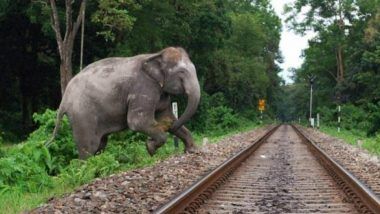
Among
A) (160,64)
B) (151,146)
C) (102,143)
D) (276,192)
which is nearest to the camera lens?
(276,192)

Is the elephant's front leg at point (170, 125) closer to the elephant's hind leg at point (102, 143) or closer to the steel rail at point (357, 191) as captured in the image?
the elephant's hind leg at point (102, 143)

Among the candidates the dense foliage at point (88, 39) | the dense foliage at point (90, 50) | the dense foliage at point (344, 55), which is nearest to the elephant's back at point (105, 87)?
the dense foliage at point (90, 50)

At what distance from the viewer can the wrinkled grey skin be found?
12.5 m

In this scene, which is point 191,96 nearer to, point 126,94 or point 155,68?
point 155,68

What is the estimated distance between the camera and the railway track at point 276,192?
704 cm

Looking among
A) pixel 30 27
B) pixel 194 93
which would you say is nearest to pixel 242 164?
pixel 194 93

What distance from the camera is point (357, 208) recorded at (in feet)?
23.1

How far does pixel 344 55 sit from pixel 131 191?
60.6 meters

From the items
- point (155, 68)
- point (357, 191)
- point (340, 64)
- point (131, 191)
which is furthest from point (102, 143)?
point (340, 64)

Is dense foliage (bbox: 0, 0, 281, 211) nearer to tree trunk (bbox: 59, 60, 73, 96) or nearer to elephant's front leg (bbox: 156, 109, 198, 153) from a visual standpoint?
tree trunk (bbox: 59, 60, 73, 96)

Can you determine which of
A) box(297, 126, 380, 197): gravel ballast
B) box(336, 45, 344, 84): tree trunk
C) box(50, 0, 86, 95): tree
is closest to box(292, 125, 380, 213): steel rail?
box(297, 126, 380, 197): gravel ballast

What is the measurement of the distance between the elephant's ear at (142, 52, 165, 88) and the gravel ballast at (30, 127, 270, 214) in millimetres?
1837

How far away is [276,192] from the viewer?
8.54 m

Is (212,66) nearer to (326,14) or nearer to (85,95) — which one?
(326,14)
